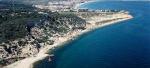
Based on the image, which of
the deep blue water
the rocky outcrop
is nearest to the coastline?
the rocky outcrop

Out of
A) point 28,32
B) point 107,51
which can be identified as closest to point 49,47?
point 28,32

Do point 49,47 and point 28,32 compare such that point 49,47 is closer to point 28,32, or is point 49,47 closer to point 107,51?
point 28,32

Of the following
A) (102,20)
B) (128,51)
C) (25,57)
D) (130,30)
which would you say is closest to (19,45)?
(25,57)

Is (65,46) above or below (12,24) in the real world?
below

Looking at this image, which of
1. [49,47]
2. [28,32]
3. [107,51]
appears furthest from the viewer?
[28,32]

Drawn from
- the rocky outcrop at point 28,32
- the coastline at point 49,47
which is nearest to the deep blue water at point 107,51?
the coastline at point 49,47

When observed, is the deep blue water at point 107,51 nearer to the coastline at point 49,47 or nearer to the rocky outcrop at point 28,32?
the coastline at point 49,47

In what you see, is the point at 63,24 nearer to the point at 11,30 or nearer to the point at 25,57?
the point at 11,30

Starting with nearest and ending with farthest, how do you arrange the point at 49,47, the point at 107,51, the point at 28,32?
the point at 107,51, the point at 49,47, the point at 28,32

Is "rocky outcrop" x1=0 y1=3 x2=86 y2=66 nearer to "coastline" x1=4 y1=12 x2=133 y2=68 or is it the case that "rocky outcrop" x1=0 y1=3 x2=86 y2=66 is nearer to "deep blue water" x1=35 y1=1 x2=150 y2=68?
"coastline" x1=4 y1=12 x2=133 y2=68
